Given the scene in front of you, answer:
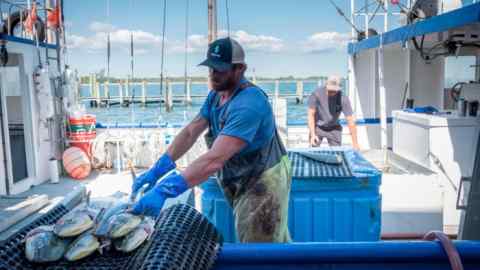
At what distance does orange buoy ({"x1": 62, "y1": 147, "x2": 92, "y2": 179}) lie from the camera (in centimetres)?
745

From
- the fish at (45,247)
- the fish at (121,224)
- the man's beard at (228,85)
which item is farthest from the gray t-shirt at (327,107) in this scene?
the fish at (45,247)

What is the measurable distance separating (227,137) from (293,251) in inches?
26.0

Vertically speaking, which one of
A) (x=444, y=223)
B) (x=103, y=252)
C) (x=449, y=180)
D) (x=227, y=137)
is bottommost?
(x=444, y=223)

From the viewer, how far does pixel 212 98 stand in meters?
2.49

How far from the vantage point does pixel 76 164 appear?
24.4 ft

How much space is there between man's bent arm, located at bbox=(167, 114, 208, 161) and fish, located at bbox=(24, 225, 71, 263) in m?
1.05

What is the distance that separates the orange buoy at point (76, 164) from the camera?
745cm

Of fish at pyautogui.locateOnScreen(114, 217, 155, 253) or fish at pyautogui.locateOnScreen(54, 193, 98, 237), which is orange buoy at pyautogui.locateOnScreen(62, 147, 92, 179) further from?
fish at pyautogui.locateOnScreen(114, 217, 155, 253)

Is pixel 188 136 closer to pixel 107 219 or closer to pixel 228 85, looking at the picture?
pixel 228 85

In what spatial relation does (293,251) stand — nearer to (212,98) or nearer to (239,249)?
(239,249)

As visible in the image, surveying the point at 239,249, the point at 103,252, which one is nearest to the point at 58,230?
the point at 103,252

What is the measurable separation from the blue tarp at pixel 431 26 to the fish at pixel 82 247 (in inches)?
162

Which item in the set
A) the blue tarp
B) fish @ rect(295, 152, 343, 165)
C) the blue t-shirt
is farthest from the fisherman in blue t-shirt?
the blue tarp

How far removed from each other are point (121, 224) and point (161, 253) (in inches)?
7.2
